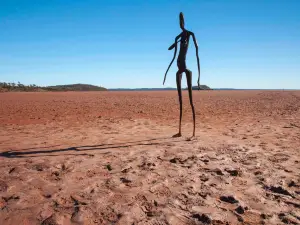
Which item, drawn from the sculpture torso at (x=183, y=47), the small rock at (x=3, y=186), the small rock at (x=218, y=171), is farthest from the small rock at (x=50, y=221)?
the sculpture torso at (x=183, y=47)

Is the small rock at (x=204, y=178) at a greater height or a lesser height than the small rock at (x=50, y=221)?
greater

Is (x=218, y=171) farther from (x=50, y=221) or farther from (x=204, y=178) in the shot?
(x=50, y=221)

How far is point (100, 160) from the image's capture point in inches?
175

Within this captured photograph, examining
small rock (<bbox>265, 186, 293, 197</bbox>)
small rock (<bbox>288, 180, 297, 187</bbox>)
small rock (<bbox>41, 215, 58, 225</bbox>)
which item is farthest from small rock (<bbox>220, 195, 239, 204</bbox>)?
small rock (<bbox>41, 215, 58, 225</bbox>)

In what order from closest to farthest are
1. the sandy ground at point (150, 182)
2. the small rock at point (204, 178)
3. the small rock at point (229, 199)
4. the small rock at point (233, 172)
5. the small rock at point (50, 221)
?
the small rock at point (50, 221) < the sandy ground at point (150, 182) < the small rock at point (229, 199) < the small rock at point (204, 178) < the small rock at point (233, 172)

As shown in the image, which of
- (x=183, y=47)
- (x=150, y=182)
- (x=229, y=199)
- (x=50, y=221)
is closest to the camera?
(x=50, y=221)

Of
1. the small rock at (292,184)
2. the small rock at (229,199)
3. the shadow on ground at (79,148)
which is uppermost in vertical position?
the shadow on ground at (79,148)

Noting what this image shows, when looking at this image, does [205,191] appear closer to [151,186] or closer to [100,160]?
[151,186]

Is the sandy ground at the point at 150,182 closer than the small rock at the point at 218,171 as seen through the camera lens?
Yes

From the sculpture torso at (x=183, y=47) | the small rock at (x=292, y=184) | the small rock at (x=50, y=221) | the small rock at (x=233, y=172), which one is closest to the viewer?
the small rock at (x=50, y=221)

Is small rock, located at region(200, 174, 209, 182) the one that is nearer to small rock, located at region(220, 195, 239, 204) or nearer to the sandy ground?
the sandy ground

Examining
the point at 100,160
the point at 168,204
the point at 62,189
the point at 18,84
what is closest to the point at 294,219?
the point at 168,204

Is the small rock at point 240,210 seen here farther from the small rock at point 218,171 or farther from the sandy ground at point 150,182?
the small rock at point 218,171

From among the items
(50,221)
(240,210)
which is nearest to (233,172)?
(240,210)
